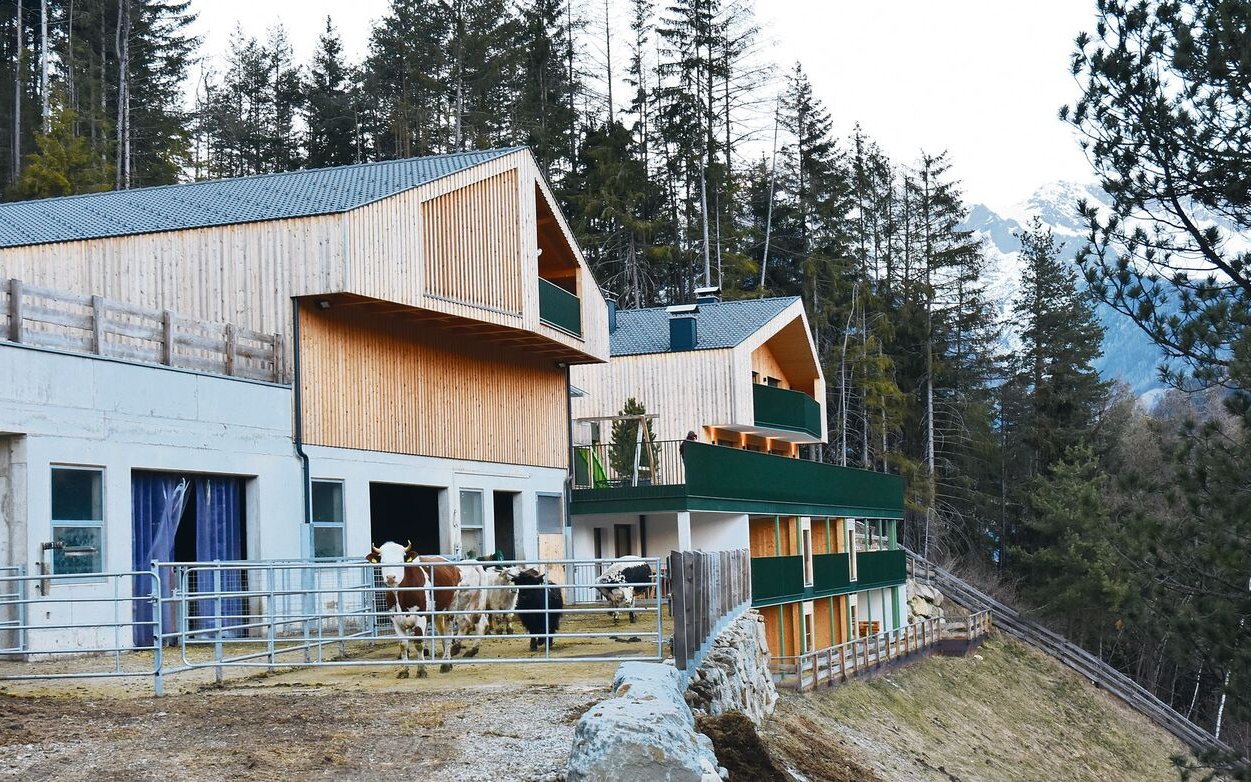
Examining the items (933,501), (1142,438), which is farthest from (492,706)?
(1142,438)

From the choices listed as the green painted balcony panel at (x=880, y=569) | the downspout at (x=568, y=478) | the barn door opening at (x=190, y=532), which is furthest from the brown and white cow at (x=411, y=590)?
the green painted balcony panel at (x=880, y=569)

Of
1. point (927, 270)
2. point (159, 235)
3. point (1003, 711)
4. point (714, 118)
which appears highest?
point (714, 118)

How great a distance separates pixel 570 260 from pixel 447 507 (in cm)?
737

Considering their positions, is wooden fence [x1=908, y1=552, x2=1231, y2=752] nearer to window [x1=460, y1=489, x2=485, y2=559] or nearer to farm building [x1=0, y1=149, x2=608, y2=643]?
farm building [x1=0, y1=149, x2=608, y2=643]

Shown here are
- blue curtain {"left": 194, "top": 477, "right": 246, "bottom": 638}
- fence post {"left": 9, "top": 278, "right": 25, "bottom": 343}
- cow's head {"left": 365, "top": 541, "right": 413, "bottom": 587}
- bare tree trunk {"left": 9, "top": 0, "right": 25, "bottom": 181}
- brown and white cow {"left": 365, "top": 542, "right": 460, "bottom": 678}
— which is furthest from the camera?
bare tree trunk {"left": 9, "top": 0, "right": 25, "bottom": 181}

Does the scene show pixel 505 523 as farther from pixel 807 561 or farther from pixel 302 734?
pixel 302 734

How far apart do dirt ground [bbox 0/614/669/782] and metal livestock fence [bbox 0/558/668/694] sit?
376 mm

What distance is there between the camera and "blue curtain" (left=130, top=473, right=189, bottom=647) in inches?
798

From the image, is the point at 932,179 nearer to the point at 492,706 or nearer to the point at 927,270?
the point at 927,270

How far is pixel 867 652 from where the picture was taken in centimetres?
3744

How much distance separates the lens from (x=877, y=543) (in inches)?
2046

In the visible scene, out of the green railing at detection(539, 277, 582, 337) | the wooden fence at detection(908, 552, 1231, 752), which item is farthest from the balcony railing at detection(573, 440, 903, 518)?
the wooden fence at detection(908, 552, 1231, 752)

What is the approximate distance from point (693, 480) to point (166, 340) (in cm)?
1413

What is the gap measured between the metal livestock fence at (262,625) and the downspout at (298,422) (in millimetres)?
1109
